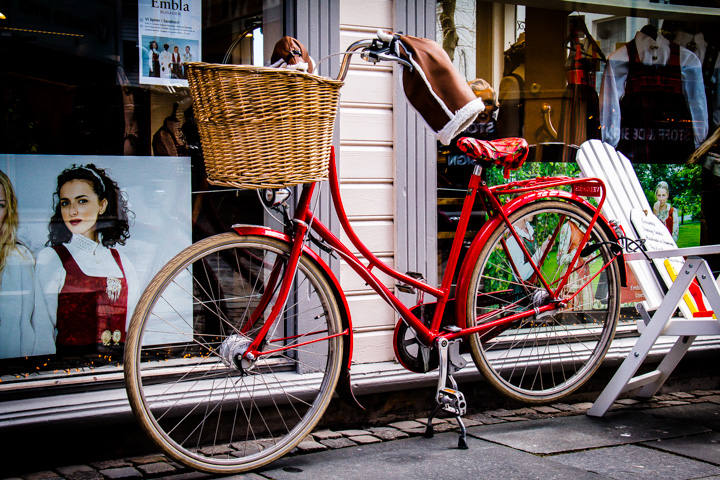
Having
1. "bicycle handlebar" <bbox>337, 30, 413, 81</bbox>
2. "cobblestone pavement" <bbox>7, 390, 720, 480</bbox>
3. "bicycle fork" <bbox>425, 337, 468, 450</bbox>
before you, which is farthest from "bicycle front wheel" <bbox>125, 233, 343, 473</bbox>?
"bicycle handlebar" <bbox>337, 30, 413, 81</bbox>

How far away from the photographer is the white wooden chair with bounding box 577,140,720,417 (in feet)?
11.6

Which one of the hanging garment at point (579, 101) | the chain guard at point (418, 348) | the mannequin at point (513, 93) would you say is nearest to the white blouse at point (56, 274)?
the chain guard at point (418, 348)

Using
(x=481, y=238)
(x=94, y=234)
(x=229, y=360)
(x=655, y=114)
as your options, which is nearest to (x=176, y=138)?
(x=94, y=234)

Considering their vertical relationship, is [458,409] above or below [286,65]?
below

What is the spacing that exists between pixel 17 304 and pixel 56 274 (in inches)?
8.6

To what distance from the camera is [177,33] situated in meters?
3.74

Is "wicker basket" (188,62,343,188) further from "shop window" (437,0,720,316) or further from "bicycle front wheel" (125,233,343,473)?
"shop window" (437,0,720,316)

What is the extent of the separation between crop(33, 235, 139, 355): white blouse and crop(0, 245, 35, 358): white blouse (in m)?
0.03

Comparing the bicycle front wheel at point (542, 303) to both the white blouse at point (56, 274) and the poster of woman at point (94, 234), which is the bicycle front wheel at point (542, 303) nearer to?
the poster of woman at point (94, 234)

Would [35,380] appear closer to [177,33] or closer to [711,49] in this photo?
[177,33]

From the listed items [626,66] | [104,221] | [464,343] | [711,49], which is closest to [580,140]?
[626,66]

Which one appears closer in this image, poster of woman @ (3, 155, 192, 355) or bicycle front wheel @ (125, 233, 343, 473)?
bicycle front wheel @ (125, 233, 343, 473)

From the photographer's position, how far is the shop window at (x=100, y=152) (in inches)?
137

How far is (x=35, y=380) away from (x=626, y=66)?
13.6 feet
